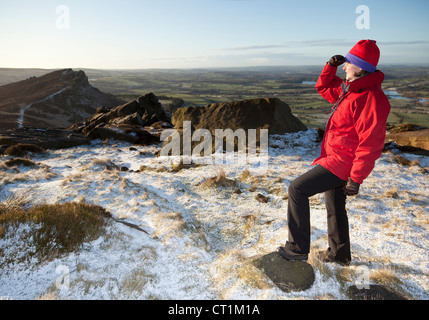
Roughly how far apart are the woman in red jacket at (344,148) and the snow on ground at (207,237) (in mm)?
489

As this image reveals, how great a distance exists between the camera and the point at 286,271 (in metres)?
2.98

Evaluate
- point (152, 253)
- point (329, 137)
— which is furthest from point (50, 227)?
point (329, 137)

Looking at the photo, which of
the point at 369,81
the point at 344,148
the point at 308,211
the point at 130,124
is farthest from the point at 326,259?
the point at 130,124

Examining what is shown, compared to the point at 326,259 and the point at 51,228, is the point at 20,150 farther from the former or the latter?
the point at 326,259

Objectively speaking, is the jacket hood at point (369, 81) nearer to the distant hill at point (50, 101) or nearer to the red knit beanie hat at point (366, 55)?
the red knit beanie hat at point (366, 55)

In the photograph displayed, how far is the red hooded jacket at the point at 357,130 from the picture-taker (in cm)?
241

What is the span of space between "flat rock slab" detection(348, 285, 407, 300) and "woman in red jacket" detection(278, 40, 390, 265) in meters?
0.46

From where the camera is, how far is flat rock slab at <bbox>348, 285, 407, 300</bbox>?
2.54 m

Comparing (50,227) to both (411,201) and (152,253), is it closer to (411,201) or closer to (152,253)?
(152,253)

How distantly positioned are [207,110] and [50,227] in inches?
445

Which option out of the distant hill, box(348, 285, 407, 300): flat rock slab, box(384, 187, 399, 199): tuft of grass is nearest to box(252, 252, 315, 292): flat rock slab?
box(348, 285, 407, 300): flat rock slab

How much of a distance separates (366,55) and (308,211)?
6.57 feet

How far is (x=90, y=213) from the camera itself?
4254mm

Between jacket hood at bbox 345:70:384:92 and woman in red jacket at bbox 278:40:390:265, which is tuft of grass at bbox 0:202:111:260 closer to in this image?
woman in red jacket at bbox 278:40:390:265
